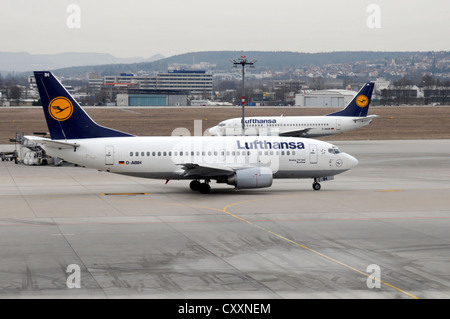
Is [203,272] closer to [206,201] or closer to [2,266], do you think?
[2,266]

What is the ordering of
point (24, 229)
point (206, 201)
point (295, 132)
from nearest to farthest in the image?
point (24, 229), point (206, 201), point (295, 132)

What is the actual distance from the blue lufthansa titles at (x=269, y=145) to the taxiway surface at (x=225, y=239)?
10.4 feet

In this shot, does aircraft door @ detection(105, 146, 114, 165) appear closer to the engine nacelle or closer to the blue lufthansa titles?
the engine nacelle

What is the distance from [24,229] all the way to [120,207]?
7.72 metres

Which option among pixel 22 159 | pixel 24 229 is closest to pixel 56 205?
pixel 24 229

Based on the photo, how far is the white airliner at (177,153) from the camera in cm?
4169

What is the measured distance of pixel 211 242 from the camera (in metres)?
28.3

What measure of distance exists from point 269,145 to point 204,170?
5260mm

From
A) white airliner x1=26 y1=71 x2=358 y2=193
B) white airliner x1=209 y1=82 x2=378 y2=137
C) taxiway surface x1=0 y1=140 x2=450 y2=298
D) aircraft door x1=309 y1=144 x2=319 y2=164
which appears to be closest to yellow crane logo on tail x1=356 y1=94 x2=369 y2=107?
white airliner x1=209 y1=82 x2=378 y2=137

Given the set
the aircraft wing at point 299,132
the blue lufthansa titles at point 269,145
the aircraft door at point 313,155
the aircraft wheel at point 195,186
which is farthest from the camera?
the aircraft wing at point 299,132

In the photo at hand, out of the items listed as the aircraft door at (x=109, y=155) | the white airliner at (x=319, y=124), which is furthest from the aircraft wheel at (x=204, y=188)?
→ the white airliner at (x=319, y=124)

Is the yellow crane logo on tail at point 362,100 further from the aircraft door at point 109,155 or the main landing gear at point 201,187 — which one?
the aircraft door at point 109,155

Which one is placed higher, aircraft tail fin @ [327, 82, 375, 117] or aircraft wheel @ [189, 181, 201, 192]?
aircraft tail fin @ [327, 82, 375, 117]

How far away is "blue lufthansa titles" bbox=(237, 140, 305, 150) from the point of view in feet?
143
